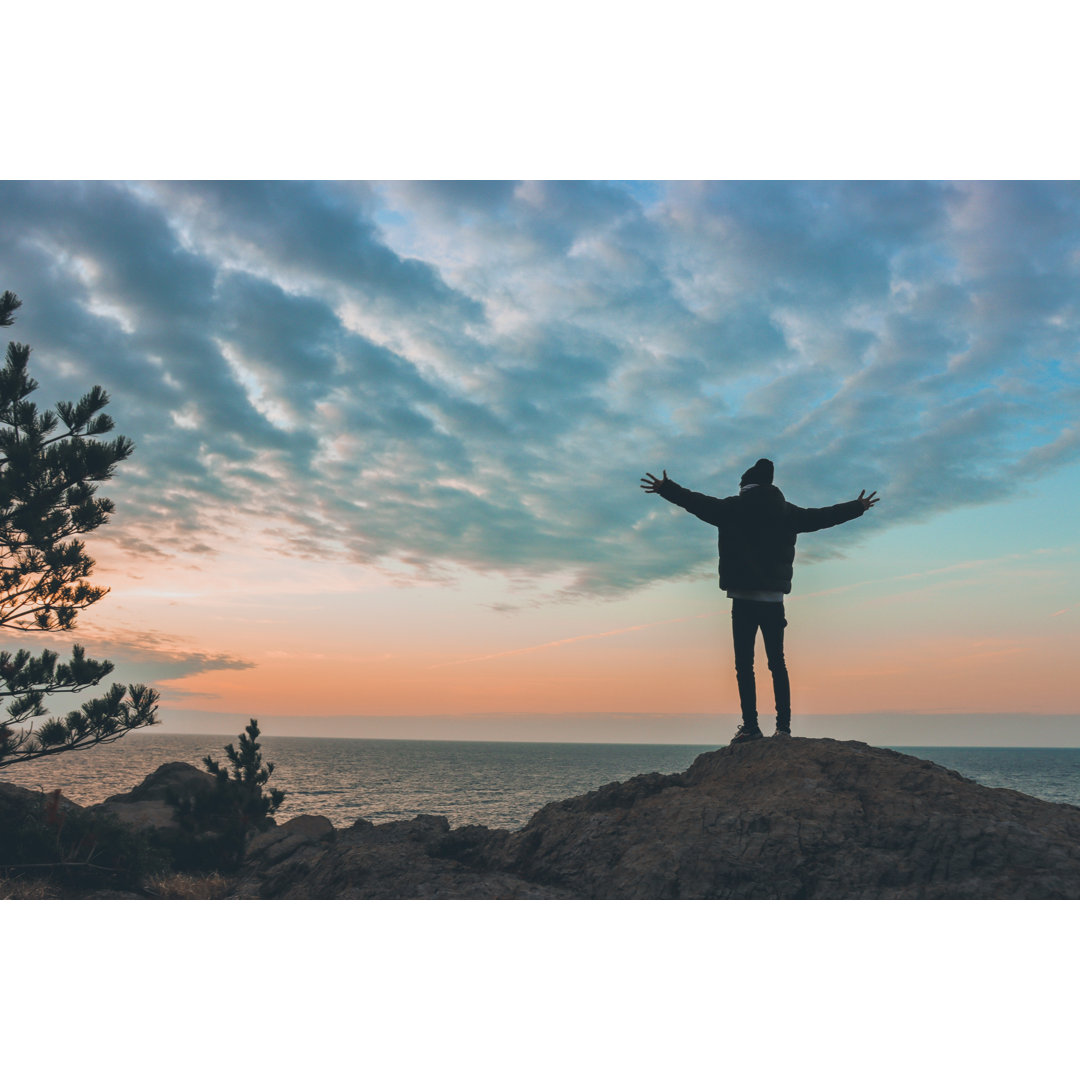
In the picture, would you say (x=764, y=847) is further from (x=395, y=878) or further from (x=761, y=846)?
(x=395, y=878)

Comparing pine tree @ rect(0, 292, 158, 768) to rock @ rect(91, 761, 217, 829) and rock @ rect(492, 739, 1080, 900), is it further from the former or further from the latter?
rock @ rect(492, 739, 1080, 900)

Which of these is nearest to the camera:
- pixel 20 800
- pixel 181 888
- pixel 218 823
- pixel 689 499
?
pixel 689 499

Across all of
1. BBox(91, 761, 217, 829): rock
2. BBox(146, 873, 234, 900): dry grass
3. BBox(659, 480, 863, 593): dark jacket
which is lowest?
BBox(91, 761, 217, 829): rock

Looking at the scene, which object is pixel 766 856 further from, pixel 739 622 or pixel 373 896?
pixel 373 896

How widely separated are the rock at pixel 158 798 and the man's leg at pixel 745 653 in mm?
8208

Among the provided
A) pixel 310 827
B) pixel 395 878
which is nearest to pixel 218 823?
pixel 310 827

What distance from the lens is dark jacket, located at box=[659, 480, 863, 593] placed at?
702cm

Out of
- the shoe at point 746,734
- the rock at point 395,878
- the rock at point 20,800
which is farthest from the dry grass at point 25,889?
the shoe at point 746,734

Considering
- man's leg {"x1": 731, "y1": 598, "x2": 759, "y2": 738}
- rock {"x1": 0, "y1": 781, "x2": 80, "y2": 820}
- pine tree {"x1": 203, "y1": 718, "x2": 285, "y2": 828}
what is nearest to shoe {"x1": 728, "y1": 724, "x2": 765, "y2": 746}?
man's leg {"x1": 731, "y1": 598, "x2": 759, "y2": 738}

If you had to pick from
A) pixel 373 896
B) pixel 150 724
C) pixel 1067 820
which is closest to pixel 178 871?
pixel 150 724

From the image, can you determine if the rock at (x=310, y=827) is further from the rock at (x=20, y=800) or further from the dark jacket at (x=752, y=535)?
the dark jacket at (x=752, y=535)

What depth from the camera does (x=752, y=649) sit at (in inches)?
284

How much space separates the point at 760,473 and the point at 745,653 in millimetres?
1975

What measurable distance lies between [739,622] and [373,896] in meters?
4.41
